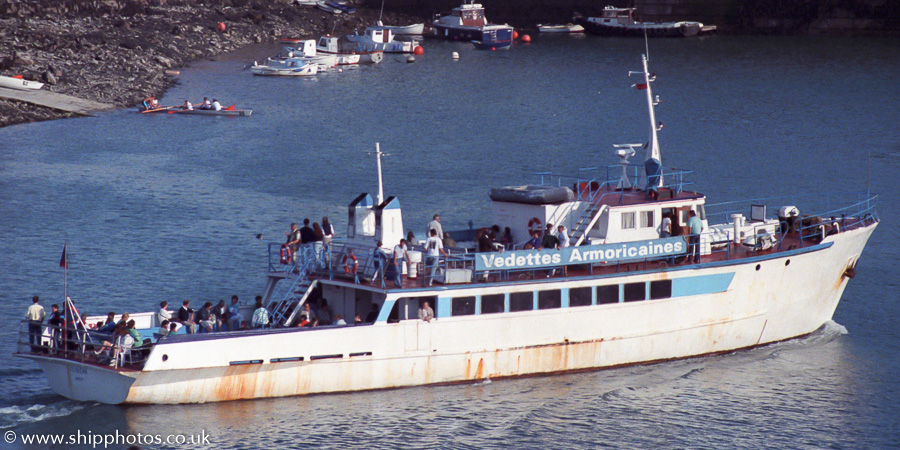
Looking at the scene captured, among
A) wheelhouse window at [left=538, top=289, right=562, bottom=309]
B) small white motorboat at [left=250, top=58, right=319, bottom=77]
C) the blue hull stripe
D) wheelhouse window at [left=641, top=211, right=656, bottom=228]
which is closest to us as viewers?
wheelhouse window at [left=538, top=289, right=562, bottom=309]

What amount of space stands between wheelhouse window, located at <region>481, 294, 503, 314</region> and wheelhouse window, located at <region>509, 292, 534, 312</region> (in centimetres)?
32

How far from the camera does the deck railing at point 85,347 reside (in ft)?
94.7

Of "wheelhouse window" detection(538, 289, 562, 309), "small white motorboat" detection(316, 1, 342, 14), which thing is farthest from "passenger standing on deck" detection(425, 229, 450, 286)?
"small white motorboat" detection(316, 1, 342, 14)

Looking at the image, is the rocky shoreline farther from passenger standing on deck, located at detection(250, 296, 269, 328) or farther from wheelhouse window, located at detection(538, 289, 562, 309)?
wheelhouse window, located at detection(538, 289, 562, 309)

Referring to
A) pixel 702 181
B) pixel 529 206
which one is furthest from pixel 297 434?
pixel 702 181

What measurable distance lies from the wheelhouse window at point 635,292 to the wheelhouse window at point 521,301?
289 centimetres

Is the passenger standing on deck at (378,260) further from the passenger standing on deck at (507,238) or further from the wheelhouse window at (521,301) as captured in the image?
the passenger standing on deck at (507,238)

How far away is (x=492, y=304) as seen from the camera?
102ft

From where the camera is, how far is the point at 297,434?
94.7 feet

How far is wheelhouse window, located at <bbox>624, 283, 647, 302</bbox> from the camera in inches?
1264

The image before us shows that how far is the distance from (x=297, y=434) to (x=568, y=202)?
10713mm

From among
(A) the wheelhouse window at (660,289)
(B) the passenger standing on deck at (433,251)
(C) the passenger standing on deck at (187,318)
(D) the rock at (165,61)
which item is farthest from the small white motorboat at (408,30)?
(C) the passenger standing on deck at (187,318)

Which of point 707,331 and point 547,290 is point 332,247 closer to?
point 547,290

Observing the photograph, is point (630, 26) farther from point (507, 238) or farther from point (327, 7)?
point (507, 238)
